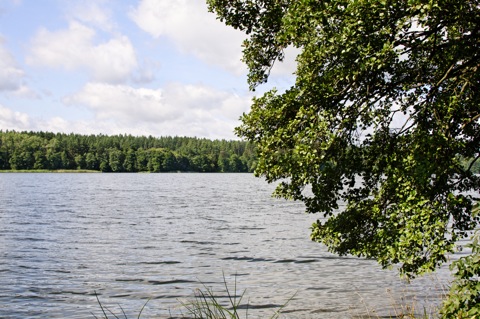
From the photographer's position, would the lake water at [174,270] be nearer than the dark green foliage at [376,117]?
No

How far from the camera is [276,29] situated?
13422 millimetres

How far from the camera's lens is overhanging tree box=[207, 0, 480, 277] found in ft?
32.3

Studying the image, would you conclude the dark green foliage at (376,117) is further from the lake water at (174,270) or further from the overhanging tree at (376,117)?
the lake water at (174,270)

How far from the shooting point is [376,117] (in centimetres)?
1308

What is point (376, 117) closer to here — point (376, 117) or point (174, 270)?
point (376, 117)

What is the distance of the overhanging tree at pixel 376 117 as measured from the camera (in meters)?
9.84

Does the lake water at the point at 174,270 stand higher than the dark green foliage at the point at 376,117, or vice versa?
the dark green foliage at the point at 376,117

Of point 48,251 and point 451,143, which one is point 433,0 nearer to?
point 451,143

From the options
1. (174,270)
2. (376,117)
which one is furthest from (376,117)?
(174,270)

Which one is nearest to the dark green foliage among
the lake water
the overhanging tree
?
the overhanging tree

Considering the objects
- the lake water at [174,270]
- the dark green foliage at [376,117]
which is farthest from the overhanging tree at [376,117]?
the lake water at [174,270]

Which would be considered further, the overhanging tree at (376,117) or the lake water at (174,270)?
the lake water at (174,270)

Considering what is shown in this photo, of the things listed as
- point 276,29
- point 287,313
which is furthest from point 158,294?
point 276,29

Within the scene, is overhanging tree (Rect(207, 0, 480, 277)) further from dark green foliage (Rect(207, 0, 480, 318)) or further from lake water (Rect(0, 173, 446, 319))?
lake water (Rect(0, 173, 446, 319))
